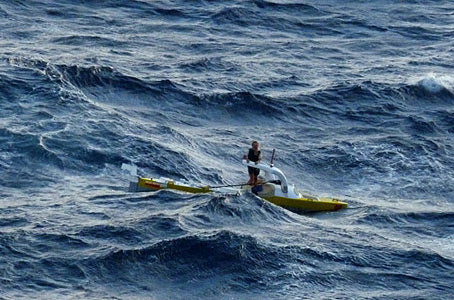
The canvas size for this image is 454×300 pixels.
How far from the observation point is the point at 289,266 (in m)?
36.7

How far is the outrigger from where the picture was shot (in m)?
42.5

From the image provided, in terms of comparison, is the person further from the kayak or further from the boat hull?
the boat hull

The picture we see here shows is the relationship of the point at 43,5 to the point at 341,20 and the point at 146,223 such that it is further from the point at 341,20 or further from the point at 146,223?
the point at 146,223

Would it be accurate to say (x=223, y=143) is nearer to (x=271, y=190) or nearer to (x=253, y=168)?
(x=253, y=168)

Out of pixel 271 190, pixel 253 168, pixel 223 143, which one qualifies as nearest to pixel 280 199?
pixel 271 190

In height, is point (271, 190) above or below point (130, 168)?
below

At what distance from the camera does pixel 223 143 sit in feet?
162

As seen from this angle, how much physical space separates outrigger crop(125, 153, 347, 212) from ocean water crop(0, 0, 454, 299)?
43cm

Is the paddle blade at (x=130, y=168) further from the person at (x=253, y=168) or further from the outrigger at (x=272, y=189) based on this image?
the person at (x=253, y=168)

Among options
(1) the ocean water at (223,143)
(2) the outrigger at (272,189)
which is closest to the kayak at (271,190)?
(2) the outrigger at (272,189)

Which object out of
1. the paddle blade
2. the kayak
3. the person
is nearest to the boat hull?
the kayak

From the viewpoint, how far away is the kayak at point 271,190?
42531 millimetres

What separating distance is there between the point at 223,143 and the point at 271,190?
685cm

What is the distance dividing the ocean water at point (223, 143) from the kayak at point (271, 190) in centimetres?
43
